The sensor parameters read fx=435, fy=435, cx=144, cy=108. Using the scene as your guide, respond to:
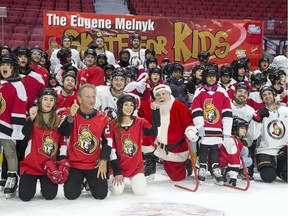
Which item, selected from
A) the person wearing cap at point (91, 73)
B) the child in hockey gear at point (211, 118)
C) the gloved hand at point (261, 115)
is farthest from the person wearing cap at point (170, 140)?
the person wearing cap at point (91, 73)

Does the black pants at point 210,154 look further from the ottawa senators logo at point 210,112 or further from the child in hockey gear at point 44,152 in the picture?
the child in hockey gear at point 44,152

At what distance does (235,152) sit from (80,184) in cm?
149

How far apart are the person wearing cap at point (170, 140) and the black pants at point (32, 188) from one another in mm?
1089

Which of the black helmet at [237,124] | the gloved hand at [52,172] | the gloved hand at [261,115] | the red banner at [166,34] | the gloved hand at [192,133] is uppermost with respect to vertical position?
the red banner at [166,34]

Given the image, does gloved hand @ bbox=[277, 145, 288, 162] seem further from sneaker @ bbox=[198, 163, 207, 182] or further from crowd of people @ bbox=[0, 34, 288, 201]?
sneaker @ bbox=[198, 163, 207, 182]

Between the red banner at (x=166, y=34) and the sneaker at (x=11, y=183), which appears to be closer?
the sneaker at (x=11, y=183)

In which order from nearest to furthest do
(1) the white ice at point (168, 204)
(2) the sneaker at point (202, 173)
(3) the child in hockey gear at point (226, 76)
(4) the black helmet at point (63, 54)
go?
1. (1) the white ice at point (168, 204)
2. (2) the sneaker at point (202, 173)
3. (3) the child in hockey gear at point (226, 76)
4. (4) the black helmet at point (63, 54)

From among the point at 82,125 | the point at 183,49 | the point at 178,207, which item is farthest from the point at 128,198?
the point at 183,49

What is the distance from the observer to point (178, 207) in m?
3.20

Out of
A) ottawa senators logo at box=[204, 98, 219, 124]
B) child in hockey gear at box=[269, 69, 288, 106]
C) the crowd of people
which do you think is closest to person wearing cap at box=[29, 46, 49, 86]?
the crowd of people

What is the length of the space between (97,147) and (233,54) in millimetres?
4717

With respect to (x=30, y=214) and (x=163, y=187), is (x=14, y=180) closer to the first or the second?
(x=30, y=214)

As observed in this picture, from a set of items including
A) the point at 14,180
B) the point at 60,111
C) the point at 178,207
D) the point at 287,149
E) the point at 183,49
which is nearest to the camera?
the point at 178,207

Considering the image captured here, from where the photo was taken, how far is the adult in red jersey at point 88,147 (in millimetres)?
3439
